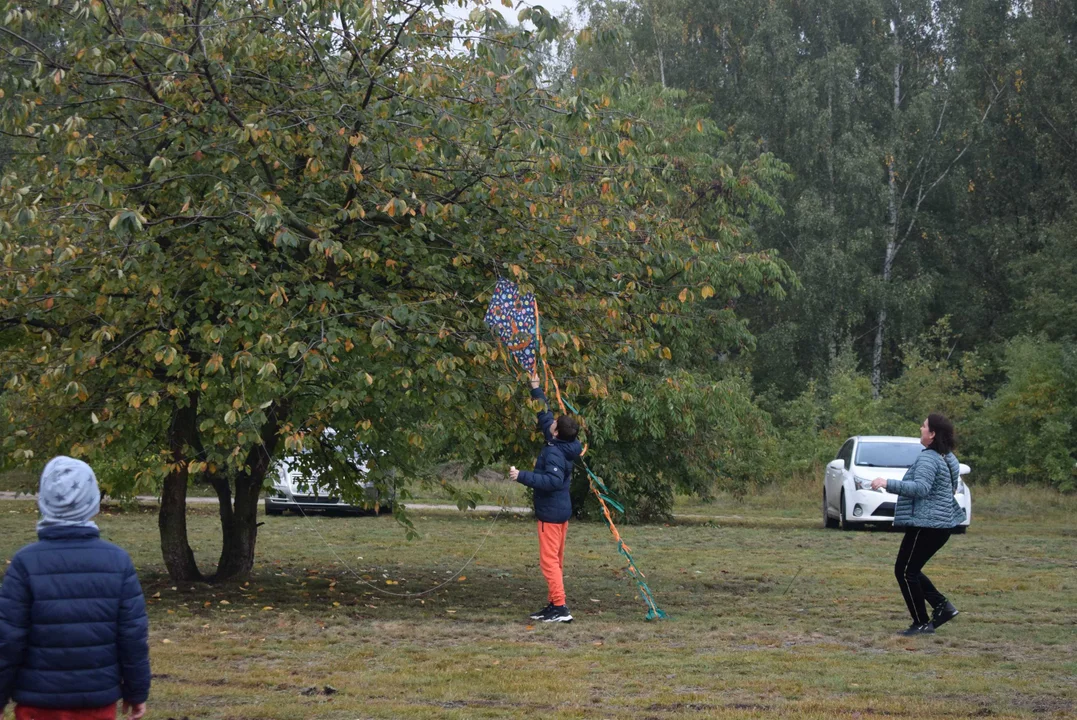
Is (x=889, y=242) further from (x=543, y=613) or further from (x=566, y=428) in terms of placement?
(x=543, y=613)

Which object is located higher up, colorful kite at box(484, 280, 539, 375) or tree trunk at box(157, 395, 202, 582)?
colorful kite at box(484, 280, 539, 375)

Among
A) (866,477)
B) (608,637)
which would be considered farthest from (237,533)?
(866,477)

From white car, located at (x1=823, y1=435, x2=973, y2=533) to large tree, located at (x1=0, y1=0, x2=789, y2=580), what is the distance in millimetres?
12787

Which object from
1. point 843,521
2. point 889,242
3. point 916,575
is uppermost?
point 889,242

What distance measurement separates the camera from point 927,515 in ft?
36.2

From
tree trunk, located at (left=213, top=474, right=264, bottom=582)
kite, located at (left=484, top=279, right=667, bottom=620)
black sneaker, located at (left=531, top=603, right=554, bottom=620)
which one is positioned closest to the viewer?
kite, located at (left=484, top=279, right=667, bottom=620)

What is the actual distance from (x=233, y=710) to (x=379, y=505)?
478cm

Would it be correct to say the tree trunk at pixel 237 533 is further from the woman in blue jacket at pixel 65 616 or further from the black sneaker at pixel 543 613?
the woman in blue jacket at pixel 65 616

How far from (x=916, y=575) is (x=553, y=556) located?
3.18 meters

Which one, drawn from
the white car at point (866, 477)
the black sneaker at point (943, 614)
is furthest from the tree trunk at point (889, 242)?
the black sneaker at point (943, 614)

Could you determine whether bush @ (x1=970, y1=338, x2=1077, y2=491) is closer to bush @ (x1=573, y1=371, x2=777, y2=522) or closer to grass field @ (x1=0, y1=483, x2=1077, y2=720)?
bush @ (x1=573, y1=371, x2=777, y2=522)

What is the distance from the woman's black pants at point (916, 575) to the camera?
11.1 meters

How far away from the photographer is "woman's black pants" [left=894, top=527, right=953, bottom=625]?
11.1 metres

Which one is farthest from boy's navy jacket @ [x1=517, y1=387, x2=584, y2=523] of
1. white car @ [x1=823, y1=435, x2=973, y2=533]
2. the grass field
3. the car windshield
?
the car windshield
